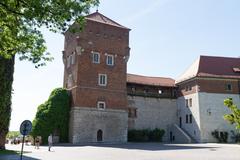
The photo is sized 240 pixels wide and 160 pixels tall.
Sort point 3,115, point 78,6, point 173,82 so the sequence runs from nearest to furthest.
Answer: point 78,6 → point 3,115 → point 173,82

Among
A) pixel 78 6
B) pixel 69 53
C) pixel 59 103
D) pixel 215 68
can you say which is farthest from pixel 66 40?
pixel 78 6

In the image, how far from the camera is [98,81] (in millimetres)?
42469

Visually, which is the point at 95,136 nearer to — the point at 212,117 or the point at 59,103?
the point at 59,103

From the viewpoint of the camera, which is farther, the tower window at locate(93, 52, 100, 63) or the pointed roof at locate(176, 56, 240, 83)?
the pointed roof at locate(176, 56, 240, 83)

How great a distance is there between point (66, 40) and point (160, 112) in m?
18.8

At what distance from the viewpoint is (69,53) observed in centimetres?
4559

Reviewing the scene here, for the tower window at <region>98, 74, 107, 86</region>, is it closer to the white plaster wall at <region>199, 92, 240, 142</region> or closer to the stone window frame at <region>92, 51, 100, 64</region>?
the stone window frame at <region>92, 51, 100, 64</region>

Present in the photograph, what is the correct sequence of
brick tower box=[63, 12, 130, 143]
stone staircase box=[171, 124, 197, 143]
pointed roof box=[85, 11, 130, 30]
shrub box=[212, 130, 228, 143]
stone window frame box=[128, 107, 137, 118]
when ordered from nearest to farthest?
1. brick tower box=[63, 12, 130, 143]
2. shrub box=[212, 130, 228, 143]
3. stone staircase box=[171, 124, 197, 143]
4. pointed roof box=[85, 11, 130, 30]
5. stone window frame box=[128, 107, 137, 118]

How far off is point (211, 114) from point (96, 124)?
1686cm

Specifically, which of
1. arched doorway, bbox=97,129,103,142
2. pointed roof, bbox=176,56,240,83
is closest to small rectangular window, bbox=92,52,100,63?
arched doorway, bbox=97,129,103,142

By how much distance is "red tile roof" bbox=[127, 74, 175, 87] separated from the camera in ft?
162

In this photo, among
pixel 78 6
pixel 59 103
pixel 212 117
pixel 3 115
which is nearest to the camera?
pixel 78 6

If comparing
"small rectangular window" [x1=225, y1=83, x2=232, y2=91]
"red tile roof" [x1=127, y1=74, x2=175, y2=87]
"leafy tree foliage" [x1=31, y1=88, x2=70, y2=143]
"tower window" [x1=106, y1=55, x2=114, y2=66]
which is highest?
"tower window" [x1=106, y1=55, x2=114, y2=66]

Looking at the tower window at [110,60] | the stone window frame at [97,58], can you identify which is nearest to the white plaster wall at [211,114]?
the tower window at [110,60]
